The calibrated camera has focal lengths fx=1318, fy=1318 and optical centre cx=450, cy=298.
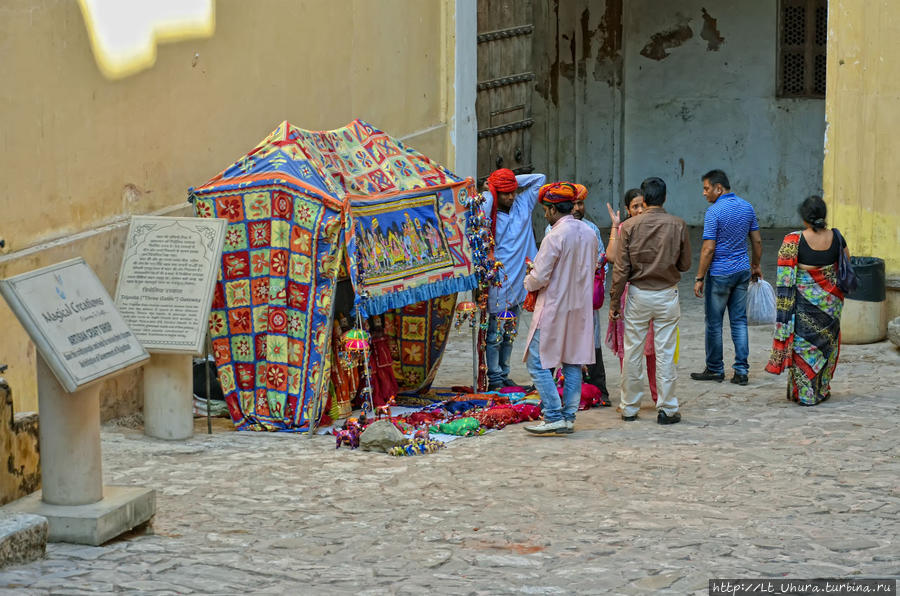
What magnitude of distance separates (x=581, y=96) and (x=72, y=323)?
13.1m

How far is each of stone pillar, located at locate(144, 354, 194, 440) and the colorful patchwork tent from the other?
1.42 feet

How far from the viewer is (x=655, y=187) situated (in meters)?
8.21

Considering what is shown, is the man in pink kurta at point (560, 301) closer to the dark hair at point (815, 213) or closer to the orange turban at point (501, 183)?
the orange turban at point (501, 183)

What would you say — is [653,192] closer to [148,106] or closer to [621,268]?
[621,268]

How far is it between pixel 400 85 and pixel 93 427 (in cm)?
717

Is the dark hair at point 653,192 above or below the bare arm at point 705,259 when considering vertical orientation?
above

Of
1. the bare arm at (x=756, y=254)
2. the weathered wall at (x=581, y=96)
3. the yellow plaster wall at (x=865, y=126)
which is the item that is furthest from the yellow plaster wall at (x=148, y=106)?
the weathered wall at (x=581, y=96)

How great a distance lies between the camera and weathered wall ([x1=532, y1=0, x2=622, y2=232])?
17.5m

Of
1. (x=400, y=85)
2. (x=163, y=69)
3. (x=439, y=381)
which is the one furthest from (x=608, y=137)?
(x=163, y=69)

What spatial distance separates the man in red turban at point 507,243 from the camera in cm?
895

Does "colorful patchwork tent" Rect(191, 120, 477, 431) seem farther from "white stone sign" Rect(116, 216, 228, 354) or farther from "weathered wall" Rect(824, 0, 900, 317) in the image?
"weathered wall" Rect(824, 0, 900, 317)

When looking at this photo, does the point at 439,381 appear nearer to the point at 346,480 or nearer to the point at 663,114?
the point at 346,480

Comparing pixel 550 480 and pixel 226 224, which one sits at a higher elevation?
pixel 226 224

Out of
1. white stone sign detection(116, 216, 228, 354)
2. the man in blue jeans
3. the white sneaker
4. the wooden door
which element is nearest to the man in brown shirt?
the white sneaker
